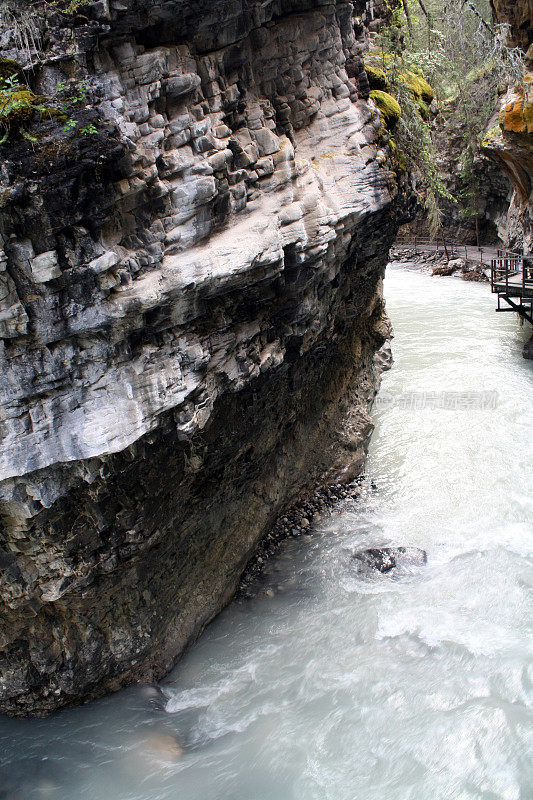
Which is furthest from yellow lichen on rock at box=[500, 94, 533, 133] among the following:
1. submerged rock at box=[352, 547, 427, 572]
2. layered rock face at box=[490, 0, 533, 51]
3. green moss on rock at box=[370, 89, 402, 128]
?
submerged rock at box=[352, 547, 427, 572]

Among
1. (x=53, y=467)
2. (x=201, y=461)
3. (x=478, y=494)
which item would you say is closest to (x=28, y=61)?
(x=53, y=467)

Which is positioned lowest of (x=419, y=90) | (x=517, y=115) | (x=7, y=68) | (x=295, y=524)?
(x=295, y=524)

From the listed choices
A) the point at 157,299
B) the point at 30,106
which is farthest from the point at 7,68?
the point at 157,299

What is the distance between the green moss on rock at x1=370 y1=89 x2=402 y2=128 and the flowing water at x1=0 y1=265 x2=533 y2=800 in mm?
6977

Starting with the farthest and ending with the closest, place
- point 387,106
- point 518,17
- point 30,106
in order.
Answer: point 518,17
point 387,106
point 30,106

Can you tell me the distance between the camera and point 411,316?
2175 centimetres

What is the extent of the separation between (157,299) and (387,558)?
6.13 meters

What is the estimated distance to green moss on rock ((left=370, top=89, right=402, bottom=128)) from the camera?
9.62m

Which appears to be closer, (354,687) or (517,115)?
(354,687)

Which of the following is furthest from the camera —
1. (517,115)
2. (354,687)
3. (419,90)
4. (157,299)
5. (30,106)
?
(517,115)

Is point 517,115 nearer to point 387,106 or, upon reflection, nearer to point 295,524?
point 387,106

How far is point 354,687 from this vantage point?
23.5ft

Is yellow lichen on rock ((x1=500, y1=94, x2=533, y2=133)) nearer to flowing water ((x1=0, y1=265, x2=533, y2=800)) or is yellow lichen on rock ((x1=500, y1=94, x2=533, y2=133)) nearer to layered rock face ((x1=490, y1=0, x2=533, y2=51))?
layered rock face ((x1=490, y1=0, x2=533, y2=51))

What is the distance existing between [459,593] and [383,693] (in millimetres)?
2207
